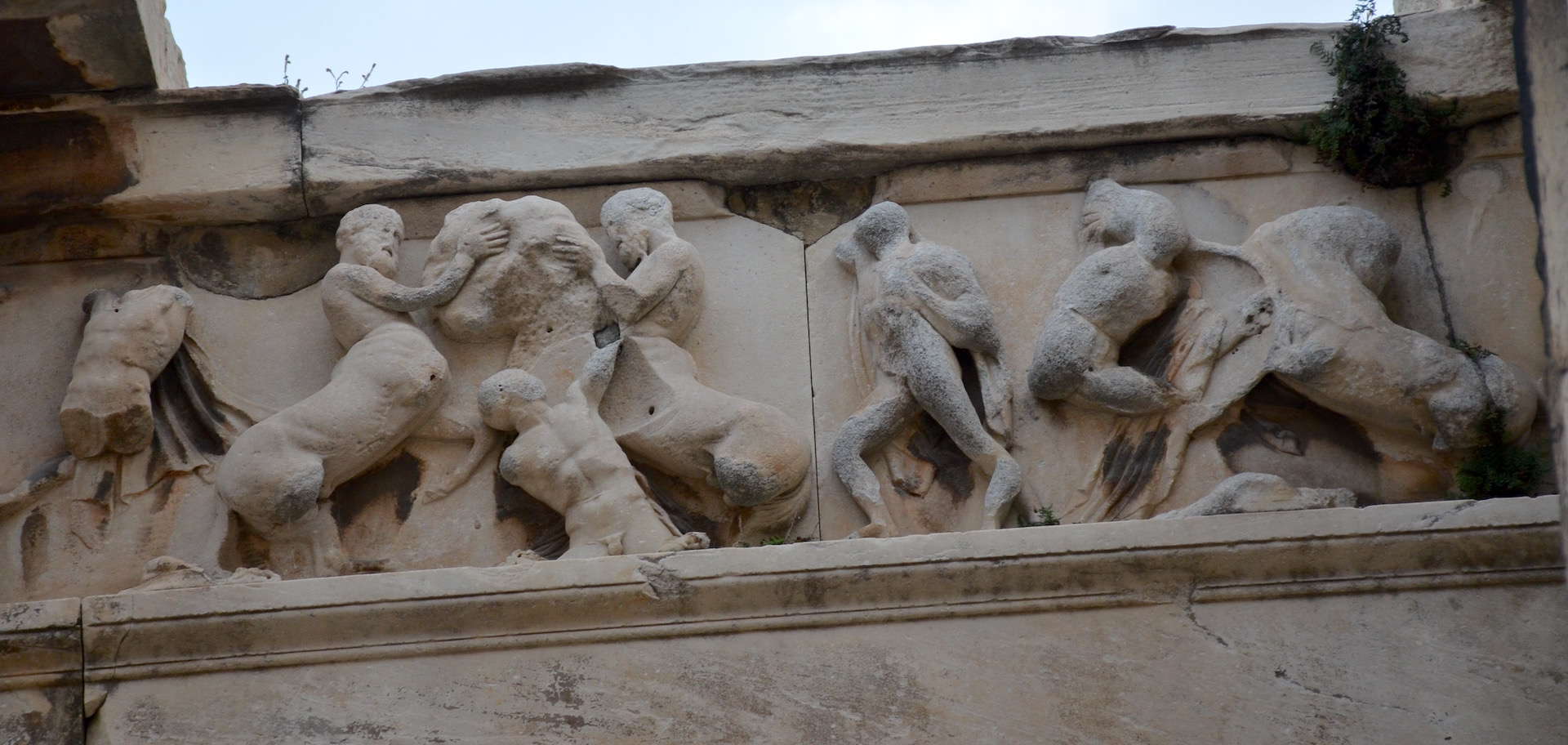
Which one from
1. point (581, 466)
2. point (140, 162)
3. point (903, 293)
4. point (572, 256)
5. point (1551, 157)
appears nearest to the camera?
point (1551, 157)

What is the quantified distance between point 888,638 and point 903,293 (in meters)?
0.89

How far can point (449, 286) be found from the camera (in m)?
4.52

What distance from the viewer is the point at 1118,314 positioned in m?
4.39

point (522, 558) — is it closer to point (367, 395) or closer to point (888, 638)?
point (367, 395)

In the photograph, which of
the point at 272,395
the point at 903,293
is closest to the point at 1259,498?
the point at 903,293

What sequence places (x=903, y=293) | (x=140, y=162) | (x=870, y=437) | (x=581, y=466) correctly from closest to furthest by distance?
(x=581, y=466) < (x=870, y=437) < (x=903, y=293) < (x=140, y=162)

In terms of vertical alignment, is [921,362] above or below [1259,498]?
above

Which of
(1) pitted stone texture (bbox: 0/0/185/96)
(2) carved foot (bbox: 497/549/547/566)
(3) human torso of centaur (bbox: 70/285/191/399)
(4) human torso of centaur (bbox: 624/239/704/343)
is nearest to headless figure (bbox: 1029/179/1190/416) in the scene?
(4) human torso of centaur (bbox: 624/239/704/343)

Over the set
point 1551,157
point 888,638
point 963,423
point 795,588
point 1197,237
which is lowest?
point 888,638

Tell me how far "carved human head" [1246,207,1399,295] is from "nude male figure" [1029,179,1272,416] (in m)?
0.16

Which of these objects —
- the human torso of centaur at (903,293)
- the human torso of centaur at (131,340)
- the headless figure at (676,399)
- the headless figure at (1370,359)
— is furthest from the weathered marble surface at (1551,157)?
the human torso of centaur at (131,340)

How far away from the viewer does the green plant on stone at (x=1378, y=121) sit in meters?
4.59

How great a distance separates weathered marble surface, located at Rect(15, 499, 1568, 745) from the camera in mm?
3893

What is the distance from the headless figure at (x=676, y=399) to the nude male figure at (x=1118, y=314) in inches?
25.0
